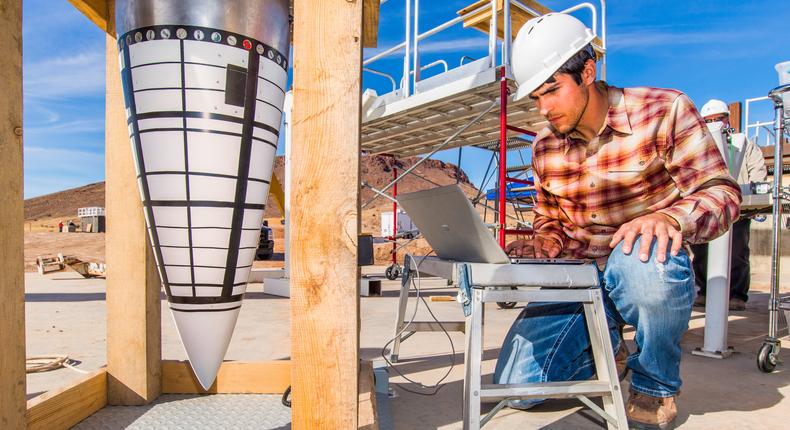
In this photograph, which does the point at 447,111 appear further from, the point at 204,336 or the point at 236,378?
the point at 204,336

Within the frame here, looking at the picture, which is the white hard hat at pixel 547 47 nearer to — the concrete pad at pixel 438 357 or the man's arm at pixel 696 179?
the man's arm at pixel 696 179

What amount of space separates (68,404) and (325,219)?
128 cm

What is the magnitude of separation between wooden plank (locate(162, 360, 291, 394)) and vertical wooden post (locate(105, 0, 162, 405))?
0.35 ft

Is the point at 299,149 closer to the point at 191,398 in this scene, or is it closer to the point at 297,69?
the point at 297,69

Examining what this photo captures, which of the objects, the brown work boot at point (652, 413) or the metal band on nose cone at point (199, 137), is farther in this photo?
the brown work boot at point (652, 413)

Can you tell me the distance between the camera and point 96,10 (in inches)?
69.4

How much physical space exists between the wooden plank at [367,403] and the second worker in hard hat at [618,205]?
0.57 metres

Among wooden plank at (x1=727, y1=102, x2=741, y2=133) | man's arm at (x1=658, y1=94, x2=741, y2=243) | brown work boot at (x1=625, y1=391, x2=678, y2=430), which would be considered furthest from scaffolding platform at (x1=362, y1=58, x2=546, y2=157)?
wooden plank at (x1=727, y1=102, x2=741, y2=133)

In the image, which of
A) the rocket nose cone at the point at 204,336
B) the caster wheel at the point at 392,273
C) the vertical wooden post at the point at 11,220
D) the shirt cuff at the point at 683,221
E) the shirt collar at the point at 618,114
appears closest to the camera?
the vertical wooden post at the point at 11,220

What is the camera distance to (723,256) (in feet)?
8.67

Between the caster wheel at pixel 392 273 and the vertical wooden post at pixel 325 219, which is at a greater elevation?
the vertical wooden post at pixel 325 219

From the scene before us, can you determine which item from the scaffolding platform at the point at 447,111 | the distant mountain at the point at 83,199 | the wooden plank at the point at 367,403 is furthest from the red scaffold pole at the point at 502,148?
the distant mountain at the point at 83,199

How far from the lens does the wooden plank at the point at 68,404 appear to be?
1528 mm

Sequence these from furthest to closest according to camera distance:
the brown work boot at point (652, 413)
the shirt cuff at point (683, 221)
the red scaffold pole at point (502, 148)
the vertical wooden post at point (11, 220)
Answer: the red scaffold pole at point (502, 148)
the brown work boot at point (652, 413)
the shirt cuff at point (683, 221)
the vertical wooden post at point (11, 220)
